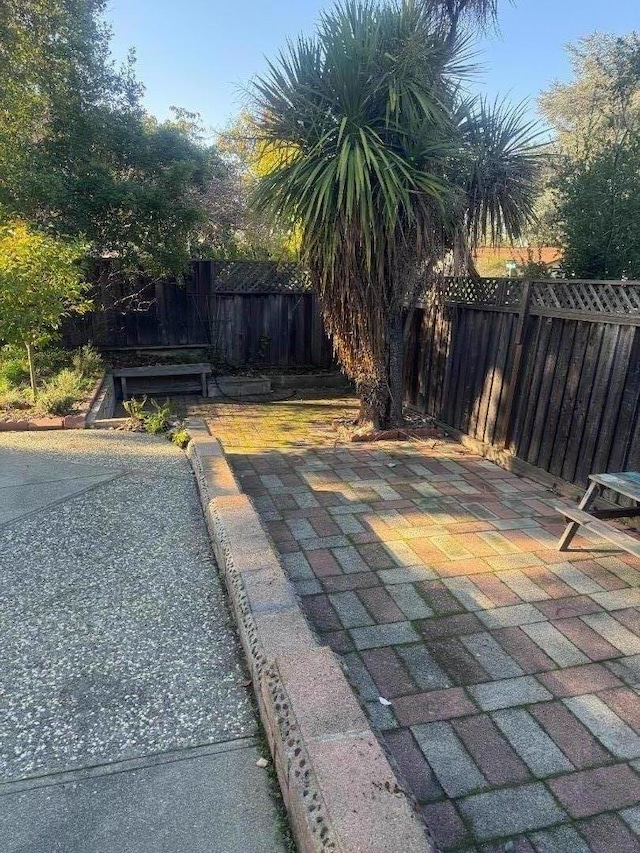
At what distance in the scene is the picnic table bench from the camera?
110 inches

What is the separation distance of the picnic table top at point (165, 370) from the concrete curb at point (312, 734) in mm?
5736

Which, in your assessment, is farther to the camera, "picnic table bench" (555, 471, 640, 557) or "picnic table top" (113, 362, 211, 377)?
"picnic table top" (113, 362, 211, 377)

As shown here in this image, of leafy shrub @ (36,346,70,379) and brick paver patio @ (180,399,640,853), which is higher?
leafy shrub @ (36,346,70,379)

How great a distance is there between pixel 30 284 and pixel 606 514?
5068 mm

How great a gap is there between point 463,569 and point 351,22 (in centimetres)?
467

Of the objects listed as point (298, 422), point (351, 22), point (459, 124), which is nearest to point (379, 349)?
point (298, 422)

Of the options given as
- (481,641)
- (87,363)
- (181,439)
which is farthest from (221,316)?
(481,641)

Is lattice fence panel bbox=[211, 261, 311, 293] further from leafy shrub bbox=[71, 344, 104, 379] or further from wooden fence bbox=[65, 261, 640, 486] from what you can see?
leafy shrub bbox=[71, 344, 104, 379]

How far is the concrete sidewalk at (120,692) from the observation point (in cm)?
139

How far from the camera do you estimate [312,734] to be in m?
1.38

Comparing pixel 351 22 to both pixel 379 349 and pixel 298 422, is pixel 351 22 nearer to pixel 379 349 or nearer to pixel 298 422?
pixel 379 349

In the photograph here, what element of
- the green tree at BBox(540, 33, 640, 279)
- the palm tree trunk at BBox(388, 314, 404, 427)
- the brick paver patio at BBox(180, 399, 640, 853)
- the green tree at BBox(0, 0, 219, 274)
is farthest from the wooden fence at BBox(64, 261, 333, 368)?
the brick paver patio at BBox(180, 399, 640, 853)

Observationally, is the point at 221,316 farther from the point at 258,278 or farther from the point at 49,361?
the point at 49,361

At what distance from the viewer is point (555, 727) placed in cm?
186
